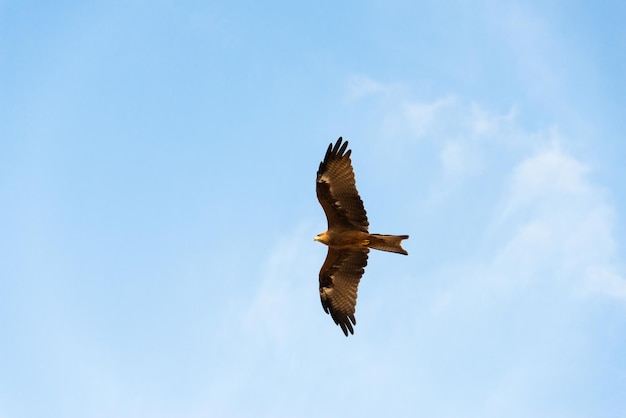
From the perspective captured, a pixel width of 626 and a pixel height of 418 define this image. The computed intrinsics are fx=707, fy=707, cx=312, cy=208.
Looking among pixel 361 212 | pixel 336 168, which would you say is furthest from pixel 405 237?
pixel 336 168

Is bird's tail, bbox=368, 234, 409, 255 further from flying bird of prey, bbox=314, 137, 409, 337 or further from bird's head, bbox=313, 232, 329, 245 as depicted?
bird's head, bbox=313, 232, 329, 245

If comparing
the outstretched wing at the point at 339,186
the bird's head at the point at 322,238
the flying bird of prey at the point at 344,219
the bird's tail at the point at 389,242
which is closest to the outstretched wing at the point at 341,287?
the flying bird of prey at the point at 344,219

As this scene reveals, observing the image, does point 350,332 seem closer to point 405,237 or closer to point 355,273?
point 355,273

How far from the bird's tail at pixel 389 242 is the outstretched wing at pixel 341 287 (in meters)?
1.02

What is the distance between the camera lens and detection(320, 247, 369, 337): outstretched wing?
53.2 ft

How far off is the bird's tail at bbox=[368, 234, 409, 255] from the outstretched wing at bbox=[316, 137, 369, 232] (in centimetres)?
49

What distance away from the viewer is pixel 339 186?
14992 millimetres

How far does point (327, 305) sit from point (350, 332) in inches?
32.6

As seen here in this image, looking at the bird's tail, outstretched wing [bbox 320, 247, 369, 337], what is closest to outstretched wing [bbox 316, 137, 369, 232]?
the bird's tail

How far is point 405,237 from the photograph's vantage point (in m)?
14.9

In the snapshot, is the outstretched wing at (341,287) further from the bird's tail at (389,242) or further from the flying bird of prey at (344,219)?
the bird's tail at (389,242)

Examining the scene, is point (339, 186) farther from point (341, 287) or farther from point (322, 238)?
point (341, 287)

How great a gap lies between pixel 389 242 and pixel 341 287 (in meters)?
2.06

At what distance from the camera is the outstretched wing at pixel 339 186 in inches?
588
